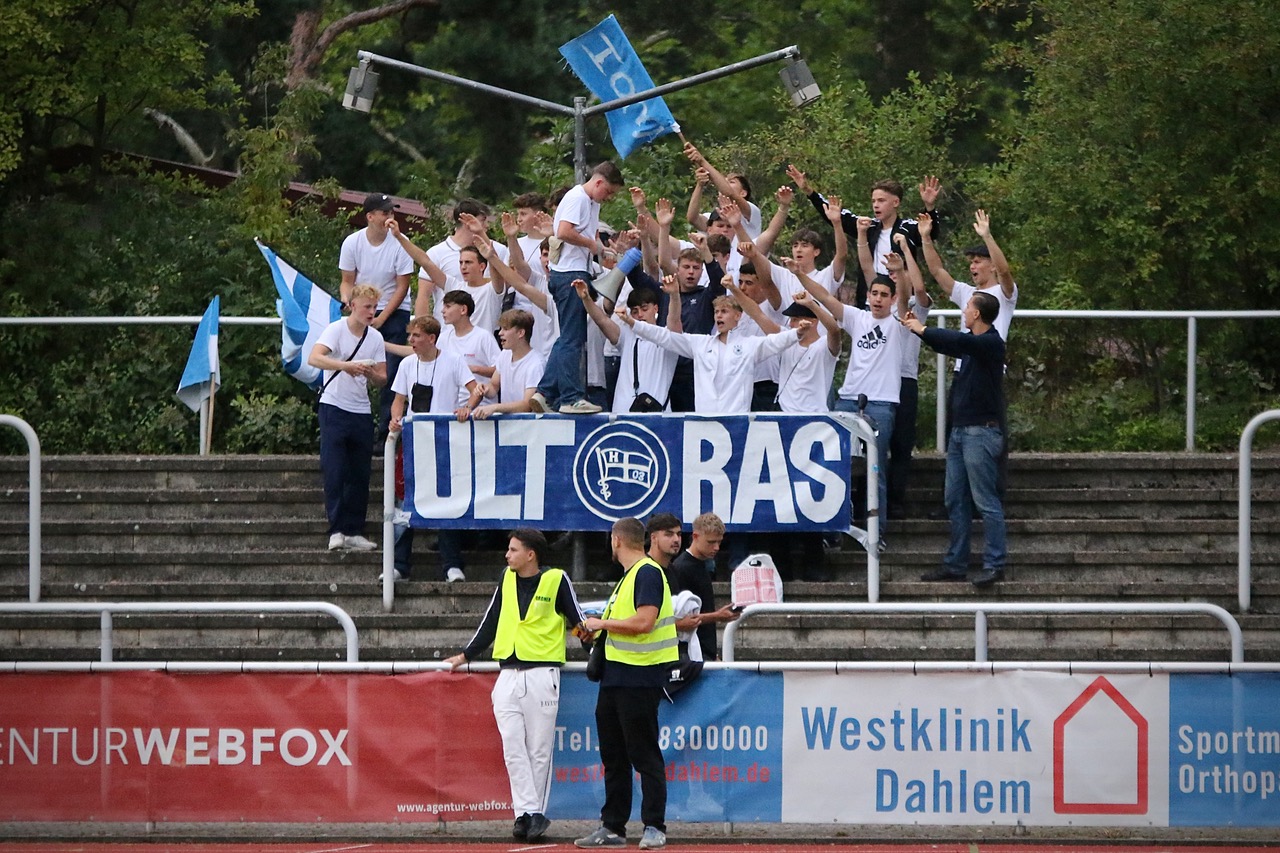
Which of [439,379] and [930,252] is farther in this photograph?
[930,252]

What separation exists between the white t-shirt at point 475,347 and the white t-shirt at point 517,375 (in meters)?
0.15

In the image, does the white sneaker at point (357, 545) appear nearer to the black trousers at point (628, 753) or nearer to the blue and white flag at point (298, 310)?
the blue and white flag at point (298, 310)

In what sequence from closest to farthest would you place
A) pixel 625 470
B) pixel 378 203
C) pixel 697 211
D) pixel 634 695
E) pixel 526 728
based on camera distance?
pixel 634 695 → pixel 526 728 → pixel 625 470 → pixel 378 203 → pixel 697 211

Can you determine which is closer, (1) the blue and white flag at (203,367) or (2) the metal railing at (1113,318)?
(2) the metal railing at (1113,318)

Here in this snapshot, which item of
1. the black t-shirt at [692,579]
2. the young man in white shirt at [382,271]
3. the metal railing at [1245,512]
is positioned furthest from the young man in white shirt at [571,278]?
the metal railing at [1245,512]

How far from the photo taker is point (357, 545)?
535 inches

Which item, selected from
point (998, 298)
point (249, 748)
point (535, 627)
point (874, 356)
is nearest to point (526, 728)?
point (535, 627)

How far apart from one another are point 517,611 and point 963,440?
4041mm

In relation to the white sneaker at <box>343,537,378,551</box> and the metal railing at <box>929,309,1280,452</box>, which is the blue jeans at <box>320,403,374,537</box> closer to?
the white sneaker at <box>343,537,378,551</box>

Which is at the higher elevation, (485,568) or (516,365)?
(516,365)

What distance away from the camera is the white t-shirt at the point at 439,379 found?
13.6 m

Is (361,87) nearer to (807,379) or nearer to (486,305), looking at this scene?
(486,305)

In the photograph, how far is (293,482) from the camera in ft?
48.6

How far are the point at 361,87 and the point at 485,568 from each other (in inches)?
208
